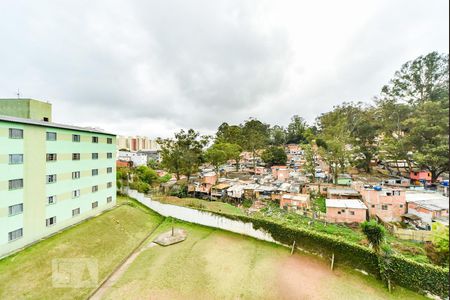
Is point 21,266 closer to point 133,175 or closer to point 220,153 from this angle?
point 133,175

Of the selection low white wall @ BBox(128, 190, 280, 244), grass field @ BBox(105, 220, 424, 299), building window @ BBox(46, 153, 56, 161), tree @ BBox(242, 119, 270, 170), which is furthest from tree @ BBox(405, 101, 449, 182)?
tree @ BBox(242, 119, 270, 170)

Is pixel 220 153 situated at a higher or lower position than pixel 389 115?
lower

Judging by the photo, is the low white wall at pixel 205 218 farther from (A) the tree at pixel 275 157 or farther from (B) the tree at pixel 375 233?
(A) the tree at pixel 275 157

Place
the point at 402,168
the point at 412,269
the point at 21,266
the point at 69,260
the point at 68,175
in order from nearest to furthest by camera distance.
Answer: the point at 412,269 → the point at 21,266 → the point at 69,260 → the point at 68,175 → the point at 402,168

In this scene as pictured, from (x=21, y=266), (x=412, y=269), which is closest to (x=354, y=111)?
(x=412, y=269)

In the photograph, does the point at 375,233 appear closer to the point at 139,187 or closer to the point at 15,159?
the point at 15,159

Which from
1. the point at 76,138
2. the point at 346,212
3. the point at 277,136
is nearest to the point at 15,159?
the point at 76,138
